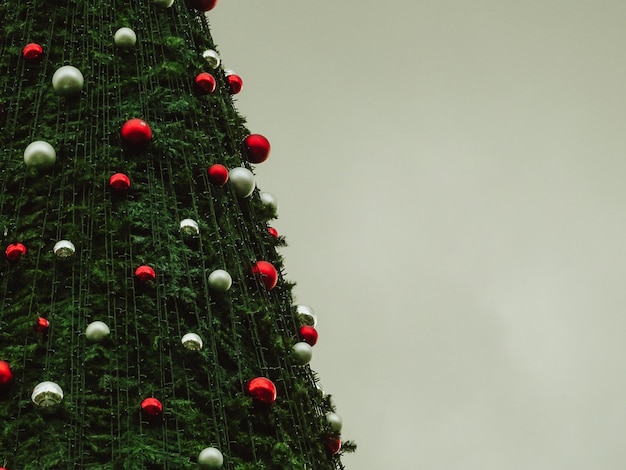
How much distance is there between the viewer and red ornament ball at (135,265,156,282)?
2543 mm

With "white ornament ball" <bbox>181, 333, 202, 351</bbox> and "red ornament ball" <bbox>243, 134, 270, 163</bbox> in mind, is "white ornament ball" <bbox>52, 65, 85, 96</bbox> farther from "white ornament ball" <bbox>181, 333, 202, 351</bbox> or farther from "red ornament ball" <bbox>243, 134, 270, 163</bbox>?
"white ornament ball" <bbox>181, 333, 202, 351</bbox>

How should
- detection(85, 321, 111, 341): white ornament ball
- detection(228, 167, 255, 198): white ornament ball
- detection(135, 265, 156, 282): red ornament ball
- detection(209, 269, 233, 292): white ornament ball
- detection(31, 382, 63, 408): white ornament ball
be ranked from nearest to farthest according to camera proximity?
detection(31, 382, 63, 408): white ornament ball < detection(85, 321, 111, 341): white ornament ball < detection(135, 265, 156, 282): red ornament ball < detection(209, 269, 233, 292): white ornament ball < detection(228, 167, 255, 198): white ornament ball

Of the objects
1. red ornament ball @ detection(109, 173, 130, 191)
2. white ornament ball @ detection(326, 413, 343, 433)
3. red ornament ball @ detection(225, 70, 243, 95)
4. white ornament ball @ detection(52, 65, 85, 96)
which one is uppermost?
red ornament ball @ detection(225, 70, 243, 95)

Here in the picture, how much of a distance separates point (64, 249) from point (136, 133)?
19.9 inches

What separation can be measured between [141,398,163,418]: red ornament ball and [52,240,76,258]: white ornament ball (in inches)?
21.0

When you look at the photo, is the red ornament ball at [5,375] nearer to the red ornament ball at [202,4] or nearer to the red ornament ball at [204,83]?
the red ornament ball at [204,83]

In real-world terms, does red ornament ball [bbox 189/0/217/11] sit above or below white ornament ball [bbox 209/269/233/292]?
above

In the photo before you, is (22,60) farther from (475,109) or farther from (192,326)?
(475,109)

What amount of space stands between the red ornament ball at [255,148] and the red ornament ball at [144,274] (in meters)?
0.95

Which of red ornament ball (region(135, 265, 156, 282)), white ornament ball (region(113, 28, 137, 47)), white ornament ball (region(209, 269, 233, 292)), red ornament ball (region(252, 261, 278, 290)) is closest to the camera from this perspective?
red ornament ball (region(135, 265, 156, 282))

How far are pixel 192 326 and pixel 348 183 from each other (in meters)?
7.11

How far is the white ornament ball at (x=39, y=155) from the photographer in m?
2.74

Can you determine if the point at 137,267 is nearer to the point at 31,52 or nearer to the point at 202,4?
the point at 31,52

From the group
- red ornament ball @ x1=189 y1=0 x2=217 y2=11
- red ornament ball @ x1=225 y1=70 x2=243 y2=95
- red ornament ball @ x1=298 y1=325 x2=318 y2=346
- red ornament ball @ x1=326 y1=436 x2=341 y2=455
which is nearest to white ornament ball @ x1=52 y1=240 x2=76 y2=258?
red ornament ball @ x1=298 y1=325 x2=318 y2=346
